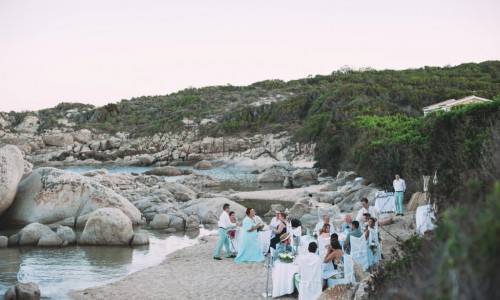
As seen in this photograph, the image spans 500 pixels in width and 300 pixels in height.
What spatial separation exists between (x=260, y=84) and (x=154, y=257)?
120 m

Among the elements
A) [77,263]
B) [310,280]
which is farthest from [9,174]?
[310,280]

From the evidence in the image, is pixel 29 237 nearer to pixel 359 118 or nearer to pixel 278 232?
pixel 278 232

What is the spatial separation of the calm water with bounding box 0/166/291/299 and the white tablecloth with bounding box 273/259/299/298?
4956mm

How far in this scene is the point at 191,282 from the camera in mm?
13336

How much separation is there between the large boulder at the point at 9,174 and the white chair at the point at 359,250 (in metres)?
14.8

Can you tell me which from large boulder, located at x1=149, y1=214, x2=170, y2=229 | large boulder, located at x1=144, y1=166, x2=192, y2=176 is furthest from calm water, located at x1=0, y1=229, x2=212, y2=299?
large boulder, located at x1=144, y1=166, x2=192, y2=176

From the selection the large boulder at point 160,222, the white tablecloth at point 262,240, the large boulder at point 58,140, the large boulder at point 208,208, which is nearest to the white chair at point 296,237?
the white tablecloth at point 262,240

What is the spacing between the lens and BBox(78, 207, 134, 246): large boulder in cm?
1839

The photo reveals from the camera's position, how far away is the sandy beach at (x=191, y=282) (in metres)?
12.2

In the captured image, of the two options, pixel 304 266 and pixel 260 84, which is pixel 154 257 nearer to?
pixel 304 266

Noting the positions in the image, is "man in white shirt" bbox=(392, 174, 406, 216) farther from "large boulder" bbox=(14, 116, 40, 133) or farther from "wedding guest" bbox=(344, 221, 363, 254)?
"large boulder" bbox=(14, 116, 40, 133)

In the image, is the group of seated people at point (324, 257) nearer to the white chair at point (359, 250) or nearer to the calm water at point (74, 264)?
the white chair at point (359, 250)

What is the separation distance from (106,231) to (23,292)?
22.1 ft

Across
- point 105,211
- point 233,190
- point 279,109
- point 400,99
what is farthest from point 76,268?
point 279,109
